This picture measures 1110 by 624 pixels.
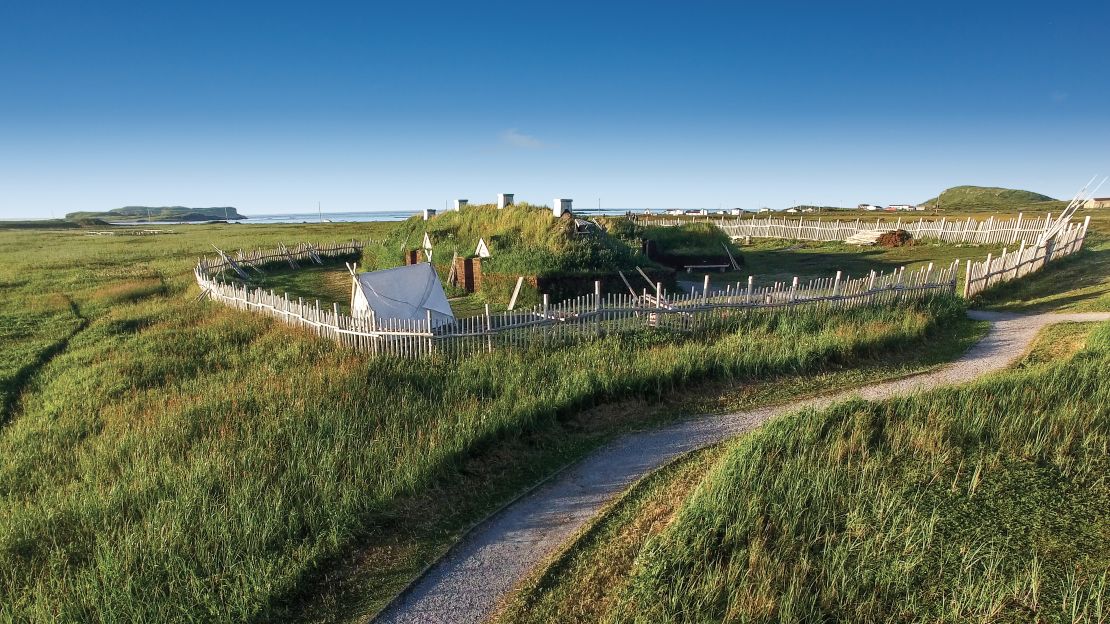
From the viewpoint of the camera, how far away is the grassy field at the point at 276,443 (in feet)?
16.6

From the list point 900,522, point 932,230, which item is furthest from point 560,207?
point 932,230

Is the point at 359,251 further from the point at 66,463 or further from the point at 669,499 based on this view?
the point at 669,499

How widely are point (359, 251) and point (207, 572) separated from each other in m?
33.5

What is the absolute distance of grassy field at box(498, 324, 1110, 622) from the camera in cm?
461

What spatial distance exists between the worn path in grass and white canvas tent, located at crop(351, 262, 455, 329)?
20.4 ft

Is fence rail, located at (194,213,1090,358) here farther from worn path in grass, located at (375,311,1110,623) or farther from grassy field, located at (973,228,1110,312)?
worn path in grass, located at (375,311,1110,623)

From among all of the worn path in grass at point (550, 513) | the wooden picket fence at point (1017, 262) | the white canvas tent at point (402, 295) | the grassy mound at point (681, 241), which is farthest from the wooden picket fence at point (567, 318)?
the grassy mound at point (681, 241)

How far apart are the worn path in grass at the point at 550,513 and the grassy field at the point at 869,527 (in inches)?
11.9

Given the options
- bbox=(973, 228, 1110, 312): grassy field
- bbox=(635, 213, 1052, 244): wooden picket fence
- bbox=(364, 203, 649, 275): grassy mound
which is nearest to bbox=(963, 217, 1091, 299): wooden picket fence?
bbox=(973, 228, 1110, 312): grassy field

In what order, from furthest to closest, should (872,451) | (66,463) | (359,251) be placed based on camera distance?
(359,251) → (66,463) → (872,451)

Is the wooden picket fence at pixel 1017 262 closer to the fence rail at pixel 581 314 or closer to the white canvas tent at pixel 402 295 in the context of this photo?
the fence rail at pixel 581 314

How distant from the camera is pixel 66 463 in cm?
735

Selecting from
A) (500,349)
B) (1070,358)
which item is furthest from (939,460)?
(500,349)

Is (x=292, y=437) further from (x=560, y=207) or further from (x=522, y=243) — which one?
(x=560, y=207)
